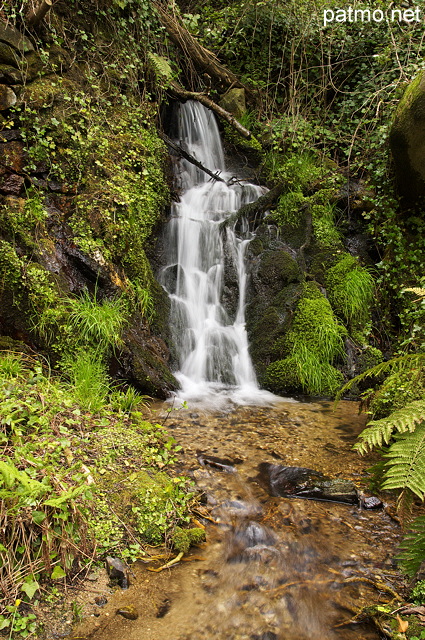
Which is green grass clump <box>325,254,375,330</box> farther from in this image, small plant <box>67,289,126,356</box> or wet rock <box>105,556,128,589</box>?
wet rock <box>105,556,128,589</box>

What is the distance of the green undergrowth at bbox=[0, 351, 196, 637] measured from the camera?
6.46ft

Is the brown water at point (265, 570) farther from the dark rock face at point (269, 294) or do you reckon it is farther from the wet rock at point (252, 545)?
the dark rock face at point (269, 294)

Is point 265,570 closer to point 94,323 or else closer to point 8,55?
point 94,323

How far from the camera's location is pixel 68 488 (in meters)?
2.23

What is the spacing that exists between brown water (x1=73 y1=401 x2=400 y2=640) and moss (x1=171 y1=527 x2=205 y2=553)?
0.21 ft

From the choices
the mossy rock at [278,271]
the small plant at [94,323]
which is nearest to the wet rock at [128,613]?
the small plant at [94,323]

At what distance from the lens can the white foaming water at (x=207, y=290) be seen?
19.4 ft

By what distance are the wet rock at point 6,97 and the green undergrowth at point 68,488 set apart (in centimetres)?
292

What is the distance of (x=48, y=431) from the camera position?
2.73m

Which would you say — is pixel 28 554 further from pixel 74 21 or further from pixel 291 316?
pixel 74 21

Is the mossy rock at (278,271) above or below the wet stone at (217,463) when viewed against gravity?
above

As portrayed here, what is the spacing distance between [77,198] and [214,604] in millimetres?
4419

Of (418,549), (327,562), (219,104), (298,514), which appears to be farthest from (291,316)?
(219,104)

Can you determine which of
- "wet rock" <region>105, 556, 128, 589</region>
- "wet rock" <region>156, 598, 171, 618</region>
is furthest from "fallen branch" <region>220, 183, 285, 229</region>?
"wet rock" <region>156, 598, 171, 618</region>
